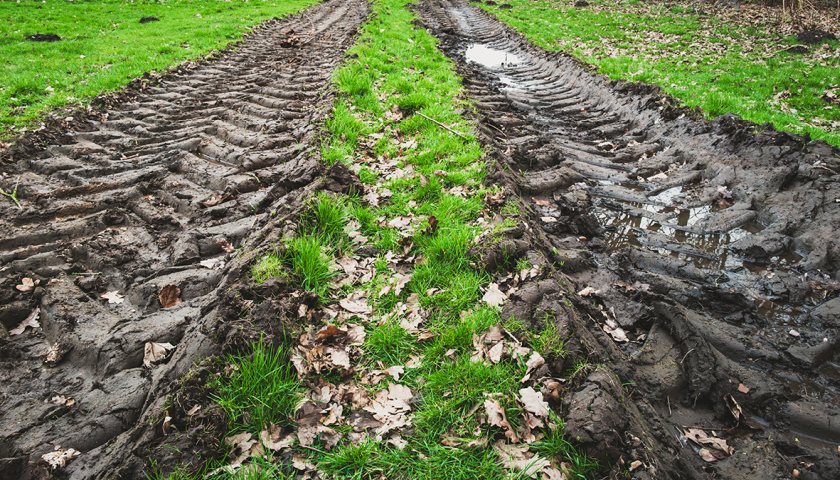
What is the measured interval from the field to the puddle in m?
5.62

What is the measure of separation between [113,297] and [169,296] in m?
0.48

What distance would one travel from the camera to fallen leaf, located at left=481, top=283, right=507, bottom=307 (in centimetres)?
341

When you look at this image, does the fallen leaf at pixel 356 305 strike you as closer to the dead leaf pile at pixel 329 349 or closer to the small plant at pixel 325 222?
the dead leaf pile at pixel 329 349

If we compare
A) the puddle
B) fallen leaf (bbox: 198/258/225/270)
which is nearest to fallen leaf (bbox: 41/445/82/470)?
fallen leaf (bbox: 198/258/225/270)

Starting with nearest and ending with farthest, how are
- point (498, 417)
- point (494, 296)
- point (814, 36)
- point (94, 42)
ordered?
point (498, 417), point (494, 296), point (814, 36), point (94, 42)

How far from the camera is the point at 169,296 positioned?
3.49 metres

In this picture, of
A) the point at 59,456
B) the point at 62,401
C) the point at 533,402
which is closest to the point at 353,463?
the point at 533,402

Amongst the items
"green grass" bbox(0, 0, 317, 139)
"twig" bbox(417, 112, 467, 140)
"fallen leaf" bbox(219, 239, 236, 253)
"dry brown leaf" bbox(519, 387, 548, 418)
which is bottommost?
"dry brown leaf" bbox(519, 387, 548, 418)

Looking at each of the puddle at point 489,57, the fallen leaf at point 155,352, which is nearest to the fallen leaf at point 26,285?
the fallen leaf at point 155,352

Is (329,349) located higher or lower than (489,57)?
lower

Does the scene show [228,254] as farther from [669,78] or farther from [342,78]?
[669,78]

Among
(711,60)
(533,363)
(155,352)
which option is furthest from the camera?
(711,60)

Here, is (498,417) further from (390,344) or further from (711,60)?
(711,60)

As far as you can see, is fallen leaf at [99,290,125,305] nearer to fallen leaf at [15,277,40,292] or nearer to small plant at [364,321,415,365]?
fallen leaf at [15,277,40,292]
